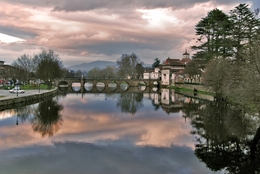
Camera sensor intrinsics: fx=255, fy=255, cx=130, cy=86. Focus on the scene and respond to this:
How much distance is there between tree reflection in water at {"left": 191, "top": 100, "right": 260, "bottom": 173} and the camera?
12094 mm

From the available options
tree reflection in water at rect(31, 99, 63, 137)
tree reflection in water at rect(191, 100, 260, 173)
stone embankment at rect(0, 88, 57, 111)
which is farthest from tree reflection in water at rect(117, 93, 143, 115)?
stone embankment at rect(0, 88, 57, 111)

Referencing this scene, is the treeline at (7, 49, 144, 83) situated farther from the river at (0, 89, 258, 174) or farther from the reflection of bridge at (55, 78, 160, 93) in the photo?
the river at (0, 89, 258, 174)

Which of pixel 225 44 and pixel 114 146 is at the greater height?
pixel 225 44

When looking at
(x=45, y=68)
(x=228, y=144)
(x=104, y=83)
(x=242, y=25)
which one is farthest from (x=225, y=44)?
(x=104, y=83)

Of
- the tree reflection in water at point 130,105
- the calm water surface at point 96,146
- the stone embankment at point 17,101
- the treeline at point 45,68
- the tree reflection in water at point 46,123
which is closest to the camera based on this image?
the calm water surface at point 96,146

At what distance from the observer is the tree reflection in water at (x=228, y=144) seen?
12.1m

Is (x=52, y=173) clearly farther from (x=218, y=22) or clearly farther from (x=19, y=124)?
(x=218, y=22)

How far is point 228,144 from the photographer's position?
50.2 ft

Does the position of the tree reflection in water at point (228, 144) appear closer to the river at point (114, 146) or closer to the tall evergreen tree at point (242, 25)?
the river at point (114, 146)

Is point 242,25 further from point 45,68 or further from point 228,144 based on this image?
point 45,68

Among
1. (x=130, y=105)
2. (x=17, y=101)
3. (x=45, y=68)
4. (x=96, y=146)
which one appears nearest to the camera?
(x=96, y=146)

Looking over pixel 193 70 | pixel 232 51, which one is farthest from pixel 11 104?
pixel 193 70

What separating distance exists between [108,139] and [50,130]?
16.9 ft

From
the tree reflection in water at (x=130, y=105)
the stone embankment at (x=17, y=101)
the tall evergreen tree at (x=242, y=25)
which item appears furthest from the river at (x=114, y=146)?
the tall evergreen tree at (x=242, y=25)
